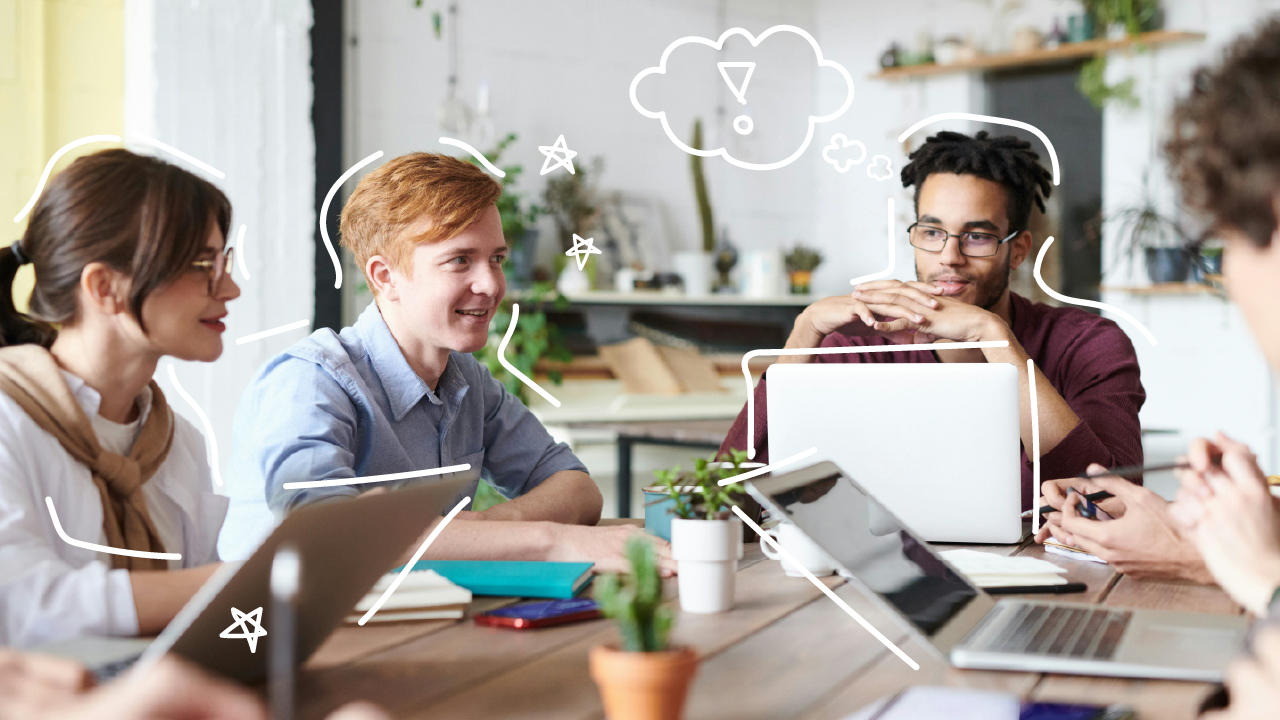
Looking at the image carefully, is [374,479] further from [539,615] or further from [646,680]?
[646,680]

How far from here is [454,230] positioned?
1.80m

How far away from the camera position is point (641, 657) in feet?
2.67

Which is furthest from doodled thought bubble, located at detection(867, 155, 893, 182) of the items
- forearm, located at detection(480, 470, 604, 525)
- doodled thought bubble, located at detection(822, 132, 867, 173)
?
forearm, located at detection(480, 470, 604, 525)

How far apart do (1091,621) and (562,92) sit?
3635 mm

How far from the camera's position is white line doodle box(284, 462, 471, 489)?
147cm

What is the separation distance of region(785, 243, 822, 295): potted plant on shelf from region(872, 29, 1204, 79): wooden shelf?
888mm

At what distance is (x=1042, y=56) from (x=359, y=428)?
3.76m

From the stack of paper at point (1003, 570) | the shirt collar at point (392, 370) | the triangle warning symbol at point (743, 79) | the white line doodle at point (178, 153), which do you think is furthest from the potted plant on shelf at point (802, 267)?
the stack of paper at point (1003, 570)

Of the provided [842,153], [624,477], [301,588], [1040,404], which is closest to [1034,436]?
[1040,404]

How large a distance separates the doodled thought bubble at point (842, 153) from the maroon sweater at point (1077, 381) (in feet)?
9.39

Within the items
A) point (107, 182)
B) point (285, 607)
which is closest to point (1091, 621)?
point (285, 607)

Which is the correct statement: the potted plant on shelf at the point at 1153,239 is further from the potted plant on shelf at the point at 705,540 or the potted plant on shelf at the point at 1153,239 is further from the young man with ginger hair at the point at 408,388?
the potted plant on shelf at the point at 705,540

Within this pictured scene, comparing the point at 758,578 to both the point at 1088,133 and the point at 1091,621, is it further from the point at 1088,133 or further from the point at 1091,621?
the point at 1088,133

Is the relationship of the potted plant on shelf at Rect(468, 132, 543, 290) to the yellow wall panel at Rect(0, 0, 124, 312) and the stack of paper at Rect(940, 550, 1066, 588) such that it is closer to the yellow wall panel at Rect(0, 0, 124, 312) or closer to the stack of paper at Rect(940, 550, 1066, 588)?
the yellow wall panel at Rect(0, 0, 124, 312)
